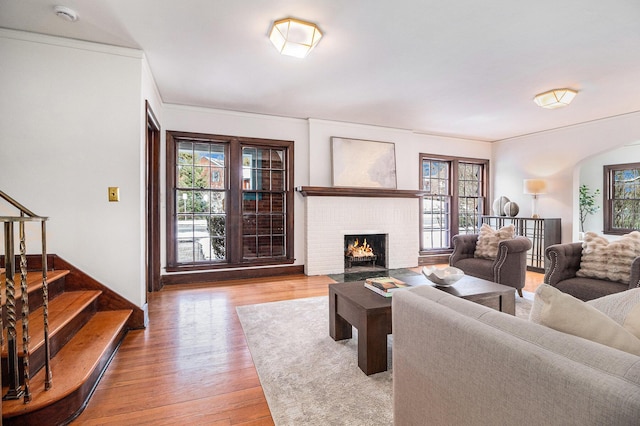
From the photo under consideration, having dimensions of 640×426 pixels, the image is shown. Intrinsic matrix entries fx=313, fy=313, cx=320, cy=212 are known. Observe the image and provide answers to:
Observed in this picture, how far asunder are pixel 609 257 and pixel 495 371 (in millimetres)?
2950

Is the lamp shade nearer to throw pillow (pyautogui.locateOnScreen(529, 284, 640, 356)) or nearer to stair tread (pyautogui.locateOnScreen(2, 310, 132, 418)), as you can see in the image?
throw pillow (pyautogui.locateOnScreen(529, 284, 640, 356))

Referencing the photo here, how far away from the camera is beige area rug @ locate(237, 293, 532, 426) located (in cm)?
171

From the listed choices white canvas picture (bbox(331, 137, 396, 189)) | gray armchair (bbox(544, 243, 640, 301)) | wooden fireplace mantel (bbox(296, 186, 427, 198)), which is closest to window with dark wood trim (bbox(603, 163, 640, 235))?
wooden fireplace mantel (bbox(296, 186, 427, 198))

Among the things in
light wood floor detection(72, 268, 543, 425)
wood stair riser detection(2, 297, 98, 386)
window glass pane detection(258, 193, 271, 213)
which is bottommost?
light wood floor detection(72, 268, 543, 425)

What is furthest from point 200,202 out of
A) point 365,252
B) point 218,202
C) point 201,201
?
point 365,252

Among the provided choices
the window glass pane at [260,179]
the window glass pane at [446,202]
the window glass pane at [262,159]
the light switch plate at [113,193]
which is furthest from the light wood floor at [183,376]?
the window glass pane at [446,202]

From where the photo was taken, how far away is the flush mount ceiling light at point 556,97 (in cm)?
373

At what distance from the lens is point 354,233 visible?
541 centimetres

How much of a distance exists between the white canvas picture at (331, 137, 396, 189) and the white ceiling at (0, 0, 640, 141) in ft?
A: 2.74

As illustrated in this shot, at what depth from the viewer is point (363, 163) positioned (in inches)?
215

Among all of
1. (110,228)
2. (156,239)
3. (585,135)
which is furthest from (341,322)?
(585,135)

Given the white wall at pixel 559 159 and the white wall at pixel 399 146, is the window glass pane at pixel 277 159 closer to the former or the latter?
the white wall at pixel 399 146

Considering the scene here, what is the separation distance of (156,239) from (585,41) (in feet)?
16.7

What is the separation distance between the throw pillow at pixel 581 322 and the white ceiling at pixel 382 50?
2.18 metres
